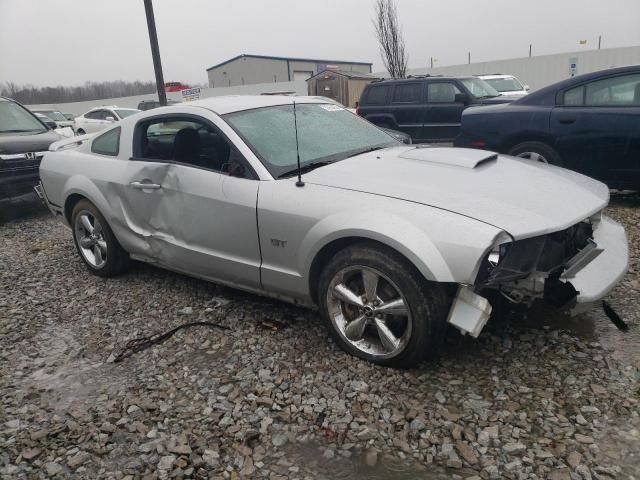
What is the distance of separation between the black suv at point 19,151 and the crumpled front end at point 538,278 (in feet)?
22.0

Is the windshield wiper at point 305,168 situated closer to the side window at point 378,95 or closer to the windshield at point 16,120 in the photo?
the windshield at point 16,120

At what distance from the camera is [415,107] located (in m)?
10.4

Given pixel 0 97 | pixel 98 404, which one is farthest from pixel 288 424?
pixel 0 97

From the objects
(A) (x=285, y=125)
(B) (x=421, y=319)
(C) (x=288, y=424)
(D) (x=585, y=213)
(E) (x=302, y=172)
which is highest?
(A) (x=285, y=125)

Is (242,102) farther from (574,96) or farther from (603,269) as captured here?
(574,96)

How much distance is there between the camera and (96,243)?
459 centimetres

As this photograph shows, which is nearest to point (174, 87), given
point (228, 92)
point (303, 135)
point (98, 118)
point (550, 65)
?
point (228, 92)

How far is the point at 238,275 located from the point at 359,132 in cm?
149

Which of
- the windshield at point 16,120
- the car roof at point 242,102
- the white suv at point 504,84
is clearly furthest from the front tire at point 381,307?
the white suv at point 504,84

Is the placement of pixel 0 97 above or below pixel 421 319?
above

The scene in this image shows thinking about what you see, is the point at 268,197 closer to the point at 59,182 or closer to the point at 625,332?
the point at 625,332

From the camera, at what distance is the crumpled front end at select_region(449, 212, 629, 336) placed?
255 centimetres

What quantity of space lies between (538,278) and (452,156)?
3.70ft

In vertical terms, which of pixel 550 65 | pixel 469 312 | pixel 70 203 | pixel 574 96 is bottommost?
pixel 469 312
